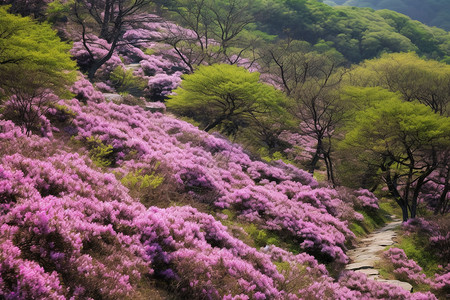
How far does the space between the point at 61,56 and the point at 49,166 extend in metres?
6.01

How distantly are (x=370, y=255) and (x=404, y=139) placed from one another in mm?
9201

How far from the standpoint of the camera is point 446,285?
930 cm

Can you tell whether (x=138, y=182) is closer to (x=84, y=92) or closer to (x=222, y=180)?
(x=222, y=180)

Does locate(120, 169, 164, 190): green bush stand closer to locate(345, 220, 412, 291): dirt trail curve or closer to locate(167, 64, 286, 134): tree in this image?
locate(345, 220, 412, 291): dirt trail curve

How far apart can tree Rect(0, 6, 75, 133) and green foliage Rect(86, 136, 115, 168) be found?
1.70m

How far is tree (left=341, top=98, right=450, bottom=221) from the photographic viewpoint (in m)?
16.3

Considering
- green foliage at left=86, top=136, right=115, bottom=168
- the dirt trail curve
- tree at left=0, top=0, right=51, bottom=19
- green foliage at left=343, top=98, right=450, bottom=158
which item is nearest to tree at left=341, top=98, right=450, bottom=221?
green foliage at left=343, top=98, right=450, bottom=158

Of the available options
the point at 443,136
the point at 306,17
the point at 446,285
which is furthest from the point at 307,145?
the point at 306,17

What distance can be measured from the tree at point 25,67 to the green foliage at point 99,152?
170 centimetres

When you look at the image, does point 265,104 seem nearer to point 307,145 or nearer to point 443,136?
point 443,136

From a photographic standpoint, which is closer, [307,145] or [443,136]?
[443,136]

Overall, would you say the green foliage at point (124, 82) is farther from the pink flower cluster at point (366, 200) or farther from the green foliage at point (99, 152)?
the pink flower cluster at point (366, 200)

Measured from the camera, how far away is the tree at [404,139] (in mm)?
16328

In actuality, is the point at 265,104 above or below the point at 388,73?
below
